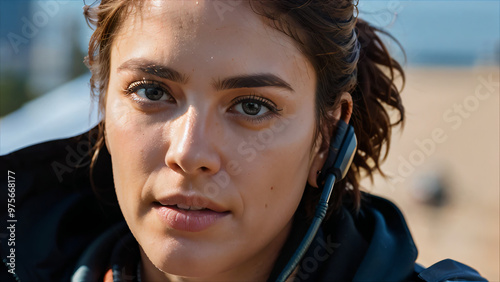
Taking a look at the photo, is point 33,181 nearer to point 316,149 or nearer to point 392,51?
point 316,149

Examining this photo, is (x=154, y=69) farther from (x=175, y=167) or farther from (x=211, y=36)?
(x=175, y=167)

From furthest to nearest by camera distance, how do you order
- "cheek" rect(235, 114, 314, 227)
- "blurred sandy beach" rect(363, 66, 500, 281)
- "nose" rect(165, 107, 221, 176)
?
1. "blurred sandy beach" rect(363, 66, 500, 281)
2. "cheek" rect(235, 114, 314, 227)
3. "nose" rect(165, 107, 221, 176)

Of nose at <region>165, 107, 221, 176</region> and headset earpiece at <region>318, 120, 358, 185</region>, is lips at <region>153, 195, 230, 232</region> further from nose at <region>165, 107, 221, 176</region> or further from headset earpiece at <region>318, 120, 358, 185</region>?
headset earpiece at <region>318, 120, 358, 185</region>

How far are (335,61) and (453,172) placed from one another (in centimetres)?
854

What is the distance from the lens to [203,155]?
1.88m

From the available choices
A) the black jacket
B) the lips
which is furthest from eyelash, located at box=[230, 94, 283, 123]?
the black jacket

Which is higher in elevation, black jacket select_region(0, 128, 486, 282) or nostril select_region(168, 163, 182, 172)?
nostril select_region(168, 163, 182, 172)

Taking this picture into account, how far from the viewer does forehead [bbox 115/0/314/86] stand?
1939 millimetres

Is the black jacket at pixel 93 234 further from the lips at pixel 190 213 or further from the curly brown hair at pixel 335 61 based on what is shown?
the lips at pixel 190 213

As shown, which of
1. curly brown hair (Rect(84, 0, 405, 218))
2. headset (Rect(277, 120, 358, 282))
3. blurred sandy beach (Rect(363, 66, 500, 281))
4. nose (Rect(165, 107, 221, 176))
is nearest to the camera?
nose (Rect(165, 107, 221, 176))

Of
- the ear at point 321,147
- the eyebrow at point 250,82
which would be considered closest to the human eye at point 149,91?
the eyebrow at point 250,82

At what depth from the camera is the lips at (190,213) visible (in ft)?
6.39

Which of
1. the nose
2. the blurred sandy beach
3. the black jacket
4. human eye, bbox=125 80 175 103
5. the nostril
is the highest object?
human eye, bbox=125 80 175 103

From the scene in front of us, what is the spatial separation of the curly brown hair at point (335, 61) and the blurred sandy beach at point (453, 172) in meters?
1.51
